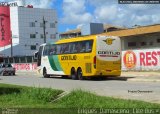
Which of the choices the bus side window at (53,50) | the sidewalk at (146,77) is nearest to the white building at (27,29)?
the bus side window at (53,50)

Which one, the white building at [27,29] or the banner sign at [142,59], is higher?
the white building at [27,29]

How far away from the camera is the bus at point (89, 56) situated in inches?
1238

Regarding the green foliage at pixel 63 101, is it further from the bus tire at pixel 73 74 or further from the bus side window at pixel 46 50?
the bus side window at pixel 46 50

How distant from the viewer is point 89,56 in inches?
1252

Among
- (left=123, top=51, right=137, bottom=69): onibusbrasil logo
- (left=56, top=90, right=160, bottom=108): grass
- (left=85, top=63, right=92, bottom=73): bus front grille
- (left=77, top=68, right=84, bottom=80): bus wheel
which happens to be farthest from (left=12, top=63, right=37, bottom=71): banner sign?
(left=56, top=90, right=160, bottom=108): grass

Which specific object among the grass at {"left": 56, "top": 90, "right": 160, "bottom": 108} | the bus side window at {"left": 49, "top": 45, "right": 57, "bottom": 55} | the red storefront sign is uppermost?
the red storefront sign

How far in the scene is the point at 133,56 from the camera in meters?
42.9

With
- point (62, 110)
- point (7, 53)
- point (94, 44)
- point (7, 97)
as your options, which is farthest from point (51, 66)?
point (7, 53)

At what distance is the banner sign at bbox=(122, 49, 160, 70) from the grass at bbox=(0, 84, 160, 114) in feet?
78.4

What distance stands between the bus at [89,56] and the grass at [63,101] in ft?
46.9

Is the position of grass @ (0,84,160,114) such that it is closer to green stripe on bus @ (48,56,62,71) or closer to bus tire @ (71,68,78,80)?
bus tire @ (71,68,78,80)

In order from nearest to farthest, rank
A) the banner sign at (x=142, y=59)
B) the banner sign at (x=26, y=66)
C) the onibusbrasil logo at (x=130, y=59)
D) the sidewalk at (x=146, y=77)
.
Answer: the sidewalk at (x=146, y=77)
the banner sign at (x=142, y=59)
the onibusbrasil logo at (x=130, y=59)
the banner sign at (x=26, y=66)

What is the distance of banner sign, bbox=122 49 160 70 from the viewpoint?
1561 inches

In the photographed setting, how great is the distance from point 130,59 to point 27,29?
7711 cm
